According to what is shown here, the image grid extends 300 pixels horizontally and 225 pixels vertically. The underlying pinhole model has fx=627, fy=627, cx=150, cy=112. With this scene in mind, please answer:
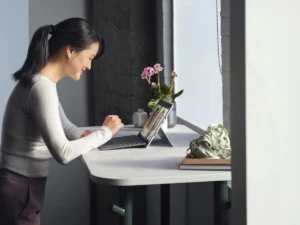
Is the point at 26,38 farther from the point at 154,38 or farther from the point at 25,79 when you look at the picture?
the point at 25,79

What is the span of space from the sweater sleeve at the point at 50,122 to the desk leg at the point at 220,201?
1.66 feet

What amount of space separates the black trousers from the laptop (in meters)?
0.34

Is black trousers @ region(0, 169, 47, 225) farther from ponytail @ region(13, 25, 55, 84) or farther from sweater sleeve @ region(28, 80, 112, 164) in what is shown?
ponytail @ region(13, 25, 55, 84)

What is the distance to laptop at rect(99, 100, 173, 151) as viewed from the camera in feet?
8.38

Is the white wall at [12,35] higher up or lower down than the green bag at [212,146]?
higher up

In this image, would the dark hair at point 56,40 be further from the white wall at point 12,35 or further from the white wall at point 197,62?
the white wall at point 12,35

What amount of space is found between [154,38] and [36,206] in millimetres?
1760

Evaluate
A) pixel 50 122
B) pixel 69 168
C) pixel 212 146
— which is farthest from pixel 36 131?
pixel 69 168

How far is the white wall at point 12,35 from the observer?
13.9 ft

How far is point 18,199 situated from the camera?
230 centimetres

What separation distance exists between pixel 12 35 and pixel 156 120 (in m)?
2.00
